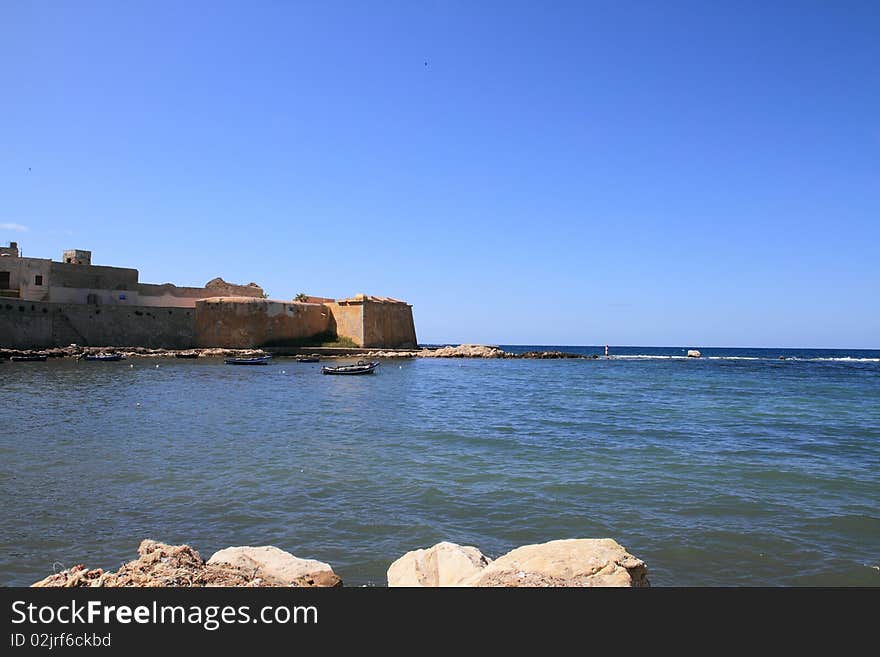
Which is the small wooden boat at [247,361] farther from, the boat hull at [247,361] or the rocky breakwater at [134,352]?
the rocky breakwater at [134,352]

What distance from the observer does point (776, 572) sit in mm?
5047

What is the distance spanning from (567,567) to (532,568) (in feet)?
0.73

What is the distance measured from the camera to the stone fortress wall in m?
35.1

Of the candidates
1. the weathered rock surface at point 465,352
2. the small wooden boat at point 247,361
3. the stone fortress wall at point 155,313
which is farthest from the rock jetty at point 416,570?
the weathered rock surface at point 465,352

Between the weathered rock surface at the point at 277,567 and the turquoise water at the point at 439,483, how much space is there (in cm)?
64

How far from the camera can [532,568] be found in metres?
3.76

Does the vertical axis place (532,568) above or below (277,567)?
above

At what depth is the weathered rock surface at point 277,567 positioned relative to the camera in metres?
4.00

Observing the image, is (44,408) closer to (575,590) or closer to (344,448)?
(344,448)

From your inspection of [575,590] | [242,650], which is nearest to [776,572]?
[575,590]

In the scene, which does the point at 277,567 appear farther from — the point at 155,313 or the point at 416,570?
the point at 155,313

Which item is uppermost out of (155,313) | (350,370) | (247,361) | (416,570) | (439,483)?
(155,313)

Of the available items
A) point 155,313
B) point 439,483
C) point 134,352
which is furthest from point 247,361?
point 439,483

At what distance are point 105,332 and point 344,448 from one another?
3354 centimetres
